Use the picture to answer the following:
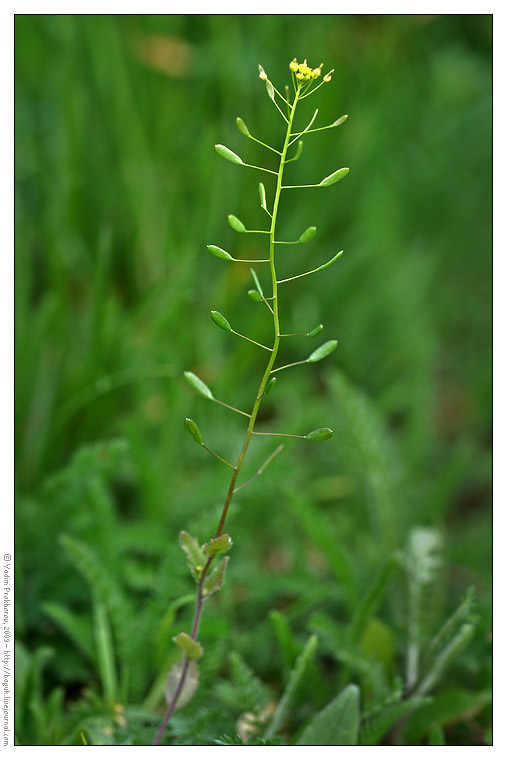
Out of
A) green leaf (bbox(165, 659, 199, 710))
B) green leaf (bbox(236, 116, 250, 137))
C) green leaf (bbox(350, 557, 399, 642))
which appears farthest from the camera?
green leaf (bbox(350, 557, 399, 642))

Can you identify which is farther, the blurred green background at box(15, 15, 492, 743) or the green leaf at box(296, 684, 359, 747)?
the blurred green background at box(15, 15, 492, 743)

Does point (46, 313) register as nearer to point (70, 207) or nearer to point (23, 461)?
point (23, 461)

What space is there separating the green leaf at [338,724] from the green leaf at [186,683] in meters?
0.12

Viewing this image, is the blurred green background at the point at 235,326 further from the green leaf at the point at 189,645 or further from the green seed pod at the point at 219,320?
the green seed pod at the point at 219,320

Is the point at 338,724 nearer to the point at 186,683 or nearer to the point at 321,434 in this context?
the point at 186,683

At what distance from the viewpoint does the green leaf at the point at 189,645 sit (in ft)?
1.83

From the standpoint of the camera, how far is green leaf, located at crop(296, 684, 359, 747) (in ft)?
2.14

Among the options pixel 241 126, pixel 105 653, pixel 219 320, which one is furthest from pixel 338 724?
pixel 241 126

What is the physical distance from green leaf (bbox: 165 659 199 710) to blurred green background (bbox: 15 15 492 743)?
135 millimetres

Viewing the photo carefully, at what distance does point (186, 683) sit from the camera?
2.03 feet

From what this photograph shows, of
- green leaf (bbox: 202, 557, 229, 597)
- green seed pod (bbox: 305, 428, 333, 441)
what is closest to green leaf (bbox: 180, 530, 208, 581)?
green leaf (bbox: 202, 557, 229, 597)

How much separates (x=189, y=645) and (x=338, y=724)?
192 millimetres

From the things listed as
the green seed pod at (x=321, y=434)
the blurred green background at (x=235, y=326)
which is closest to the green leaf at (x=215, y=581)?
the green seed pod at (x=321, y=434)

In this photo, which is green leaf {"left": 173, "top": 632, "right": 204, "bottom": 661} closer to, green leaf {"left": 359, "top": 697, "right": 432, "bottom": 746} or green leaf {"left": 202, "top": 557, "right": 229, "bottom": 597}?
green leaf {"left": 202, "top": 557, "right": 229, "bottom": 597}
